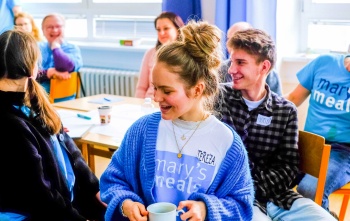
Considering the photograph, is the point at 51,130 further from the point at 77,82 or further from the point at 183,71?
the point at 77,82

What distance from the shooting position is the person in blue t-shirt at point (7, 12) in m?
4.29

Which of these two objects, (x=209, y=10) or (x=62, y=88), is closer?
(x=62, y=88)

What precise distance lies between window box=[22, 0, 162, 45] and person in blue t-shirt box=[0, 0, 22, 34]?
53cm

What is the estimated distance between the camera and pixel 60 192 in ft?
5.33

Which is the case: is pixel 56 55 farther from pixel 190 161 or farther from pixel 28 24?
pixel 190 161

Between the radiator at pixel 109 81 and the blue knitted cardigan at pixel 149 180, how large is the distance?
9.20ft

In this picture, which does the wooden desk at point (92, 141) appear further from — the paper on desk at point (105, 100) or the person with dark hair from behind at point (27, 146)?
the person with dark hair from behind at point (27, 146)

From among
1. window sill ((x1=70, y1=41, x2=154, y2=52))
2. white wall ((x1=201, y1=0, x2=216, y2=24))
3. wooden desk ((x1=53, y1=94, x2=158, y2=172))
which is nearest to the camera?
wooden desk ((x1=53, y1=94, x2=158, y2=172))

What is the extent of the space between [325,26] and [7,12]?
3001 millimetres

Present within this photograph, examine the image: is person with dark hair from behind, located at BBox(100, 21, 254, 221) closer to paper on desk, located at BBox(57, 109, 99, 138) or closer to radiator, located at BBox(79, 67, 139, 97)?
paper on desk, located at BBox(57, 109, 99, 138)

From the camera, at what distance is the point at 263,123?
1.83m

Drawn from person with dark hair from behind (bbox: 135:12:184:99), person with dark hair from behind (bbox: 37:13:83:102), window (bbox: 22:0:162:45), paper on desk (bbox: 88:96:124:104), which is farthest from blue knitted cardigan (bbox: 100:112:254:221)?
window (bbox: 22:0:162:45)

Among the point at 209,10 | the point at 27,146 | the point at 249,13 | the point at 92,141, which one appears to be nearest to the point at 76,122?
the point at 92,141

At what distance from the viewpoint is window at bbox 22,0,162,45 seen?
4387 millimetres
